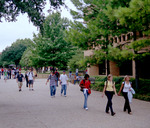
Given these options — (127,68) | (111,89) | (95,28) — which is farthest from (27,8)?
(127,68)

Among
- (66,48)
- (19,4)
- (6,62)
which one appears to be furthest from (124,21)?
(6,62)

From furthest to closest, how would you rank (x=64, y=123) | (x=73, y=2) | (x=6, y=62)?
(x=6, y=62)
(x=73, y=2)
(x=64, y=123)

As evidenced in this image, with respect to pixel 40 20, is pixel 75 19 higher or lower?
higher

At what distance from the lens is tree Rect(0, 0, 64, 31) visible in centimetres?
866

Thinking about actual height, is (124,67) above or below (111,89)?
above

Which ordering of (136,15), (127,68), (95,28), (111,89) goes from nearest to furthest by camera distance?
(111,89)
(136,15)
(95,28)
(127,68)

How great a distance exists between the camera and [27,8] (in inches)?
340

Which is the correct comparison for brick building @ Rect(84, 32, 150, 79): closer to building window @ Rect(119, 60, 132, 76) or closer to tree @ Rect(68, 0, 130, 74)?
building window @ Rect(119, 60, 132, 76)

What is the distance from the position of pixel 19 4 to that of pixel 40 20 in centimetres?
119

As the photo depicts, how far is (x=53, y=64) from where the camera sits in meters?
40.5

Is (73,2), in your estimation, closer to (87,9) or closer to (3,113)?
(87,9)

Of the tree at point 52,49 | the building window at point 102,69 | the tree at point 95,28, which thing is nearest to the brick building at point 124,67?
the building window at point 102,69

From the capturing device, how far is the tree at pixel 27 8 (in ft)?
28.4

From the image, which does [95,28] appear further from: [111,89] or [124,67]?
[124,67]
